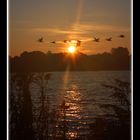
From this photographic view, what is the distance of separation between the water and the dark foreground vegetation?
0.6 inches

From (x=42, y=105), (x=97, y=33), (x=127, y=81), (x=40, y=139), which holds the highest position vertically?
(x=97, y=33)

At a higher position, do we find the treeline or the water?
the treeline

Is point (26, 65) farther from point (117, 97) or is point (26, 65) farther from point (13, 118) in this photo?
point (117, 97)

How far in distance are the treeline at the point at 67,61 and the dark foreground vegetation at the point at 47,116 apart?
0.21 feet

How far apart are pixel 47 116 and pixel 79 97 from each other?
268 millimetres

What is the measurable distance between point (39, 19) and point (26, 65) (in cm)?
34

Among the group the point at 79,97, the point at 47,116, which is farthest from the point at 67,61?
the point at 47,116

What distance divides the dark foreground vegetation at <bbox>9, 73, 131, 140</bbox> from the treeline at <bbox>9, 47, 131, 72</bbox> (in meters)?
0.06

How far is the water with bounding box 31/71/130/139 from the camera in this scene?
2584mm

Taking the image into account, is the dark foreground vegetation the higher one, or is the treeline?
the treeline

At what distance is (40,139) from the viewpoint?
2617mm

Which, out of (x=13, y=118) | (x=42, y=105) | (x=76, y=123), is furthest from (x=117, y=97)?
(x=13, y=118)

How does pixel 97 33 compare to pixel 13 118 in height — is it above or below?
above

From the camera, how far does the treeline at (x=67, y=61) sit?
257 cm
